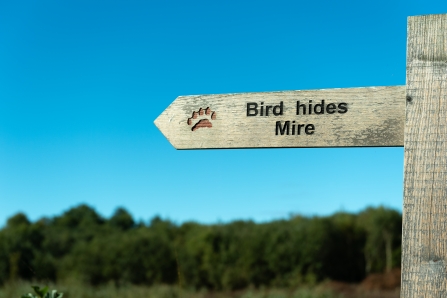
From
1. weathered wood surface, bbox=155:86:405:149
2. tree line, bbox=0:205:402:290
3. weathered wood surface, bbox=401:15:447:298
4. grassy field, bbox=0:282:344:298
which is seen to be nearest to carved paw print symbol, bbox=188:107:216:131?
weathered wood surface, bbox=155:86:405:149

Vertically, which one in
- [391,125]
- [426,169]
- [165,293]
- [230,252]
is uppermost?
[391,125]

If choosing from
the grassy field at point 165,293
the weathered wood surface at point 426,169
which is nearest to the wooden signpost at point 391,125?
the weathered wood surface at point 426,169

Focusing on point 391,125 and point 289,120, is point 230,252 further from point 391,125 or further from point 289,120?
point 391,125

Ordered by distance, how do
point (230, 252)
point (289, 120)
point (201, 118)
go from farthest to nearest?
point (230, 252) < point (201, 118) < point (289, 120)

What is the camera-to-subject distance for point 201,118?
6.31 feet

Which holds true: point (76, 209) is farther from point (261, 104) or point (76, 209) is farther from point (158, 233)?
point (261, 104)

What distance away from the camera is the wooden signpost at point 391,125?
4.95 feet

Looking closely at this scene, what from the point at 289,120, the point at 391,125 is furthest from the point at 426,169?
the point at 289,120

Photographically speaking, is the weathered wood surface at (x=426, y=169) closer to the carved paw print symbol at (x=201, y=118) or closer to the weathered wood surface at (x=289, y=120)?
the weathered wood surface at (x=289, y=120)

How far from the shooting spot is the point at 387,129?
1.66 m

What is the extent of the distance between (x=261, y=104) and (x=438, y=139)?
0.64 meters

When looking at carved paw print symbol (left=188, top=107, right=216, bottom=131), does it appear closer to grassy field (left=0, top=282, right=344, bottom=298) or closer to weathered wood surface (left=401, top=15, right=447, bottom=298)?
weathered wood surface (left=401, top=15, right=447, bottom=298)

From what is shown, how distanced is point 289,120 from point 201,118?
36 centimetres

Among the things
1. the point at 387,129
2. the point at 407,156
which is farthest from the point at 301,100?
the point at 407,156
